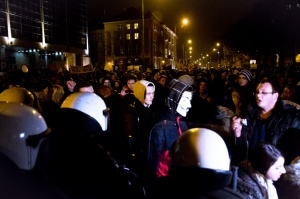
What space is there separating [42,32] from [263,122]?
5628 cm

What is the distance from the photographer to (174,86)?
4270 mm

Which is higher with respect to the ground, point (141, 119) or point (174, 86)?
point (174, 86)

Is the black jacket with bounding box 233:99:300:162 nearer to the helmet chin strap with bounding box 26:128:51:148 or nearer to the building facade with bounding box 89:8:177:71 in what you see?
the helmet chin strap with bounding box 26:128:51:148

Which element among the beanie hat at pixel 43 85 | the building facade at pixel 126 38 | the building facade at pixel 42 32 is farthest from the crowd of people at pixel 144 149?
the building facade at pixel 126 38

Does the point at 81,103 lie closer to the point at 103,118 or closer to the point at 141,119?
the point at 103,118

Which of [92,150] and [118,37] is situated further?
[118,37]

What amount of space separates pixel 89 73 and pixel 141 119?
14337 millimetres

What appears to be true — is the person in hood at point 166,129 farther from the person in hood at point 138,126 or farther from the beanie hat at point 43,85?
the beanie hat at point 43,85

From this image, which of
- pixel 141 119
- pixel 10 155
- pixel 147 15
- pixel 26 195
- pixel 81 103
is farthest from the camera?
pixel 147 15

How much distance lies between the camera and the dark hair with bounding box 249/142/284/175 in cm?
323

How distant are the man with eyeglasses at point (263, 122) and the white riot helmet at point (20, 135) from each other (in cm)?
257

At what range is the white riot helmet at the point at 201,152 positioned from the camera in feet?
7.23

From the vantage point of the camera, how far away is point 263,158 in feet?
10.7

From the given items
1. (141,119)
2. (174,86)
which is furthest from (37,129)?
(141,119)
